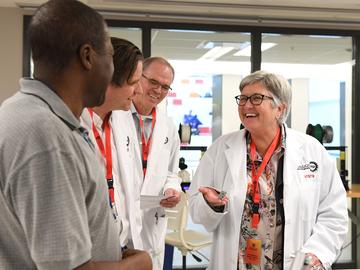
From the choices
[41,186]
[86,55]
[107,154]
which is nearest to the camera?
[41,186]

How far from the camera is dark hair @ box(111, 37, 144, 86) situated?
1.45 m

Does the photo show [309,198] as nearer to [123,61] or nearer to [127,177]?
[127,177]

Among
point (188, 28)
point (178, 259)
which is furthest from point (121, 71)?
point (178, 259)

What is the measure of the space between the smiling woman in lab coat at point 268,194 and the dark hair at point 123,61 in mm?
621

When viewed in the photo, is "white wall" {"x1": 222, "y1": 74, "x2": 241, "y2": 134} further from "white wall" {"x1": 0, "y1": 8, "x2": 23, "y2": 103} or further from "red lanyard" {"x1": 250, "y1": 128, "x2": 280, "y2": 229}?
"red lanyard" {"x1": 250, "y1": 128, "x2": 280, "y2": 229}

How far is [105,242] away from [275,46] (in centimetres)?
519

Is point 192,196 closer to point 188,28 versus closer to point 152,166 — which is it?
point 152,166

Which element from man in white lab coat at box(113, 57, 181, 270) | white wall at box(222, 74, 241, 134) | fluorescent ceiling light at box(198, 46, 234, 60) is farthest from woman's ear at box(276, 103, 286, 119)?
fluorescent ceiling light at box(198, 46, 234, 60)

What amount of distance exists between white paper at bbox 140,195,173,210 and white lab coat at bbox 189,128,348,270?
10.2 inches

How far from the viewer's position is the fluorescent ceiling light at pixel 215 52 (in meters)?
5.55

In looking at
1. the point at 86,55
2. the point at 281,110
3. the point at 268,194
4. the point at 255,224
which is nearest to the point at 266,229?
the point at 255,224

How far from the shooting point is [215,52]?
18.7 feet

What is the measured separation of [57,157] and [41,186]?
0.06 m

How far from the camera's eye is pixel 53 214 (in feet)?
2.26
